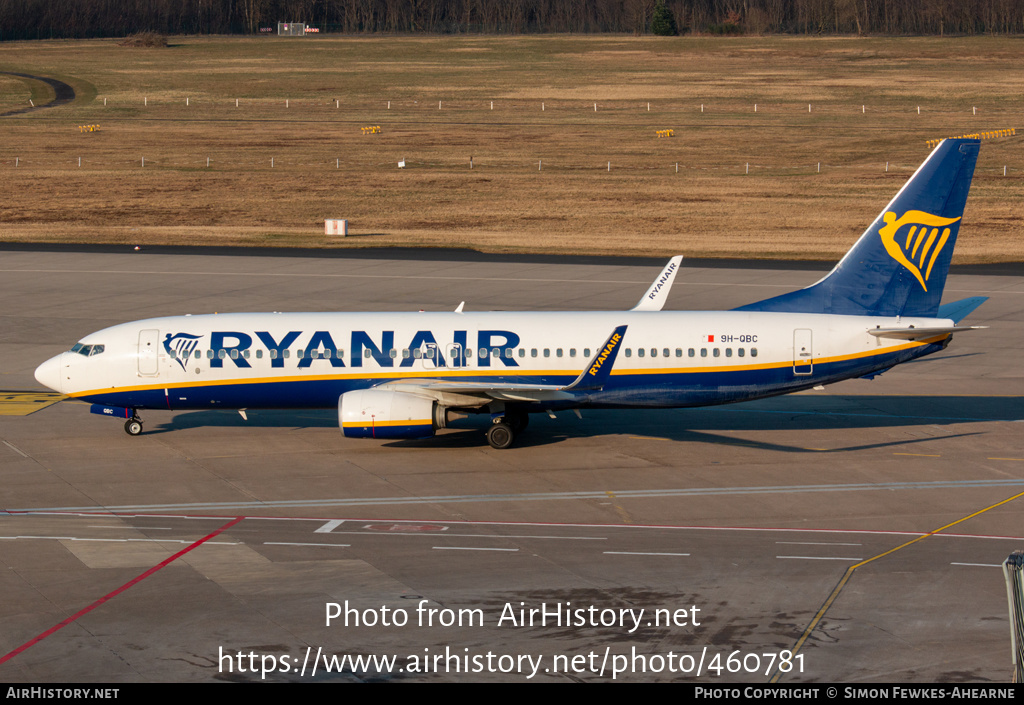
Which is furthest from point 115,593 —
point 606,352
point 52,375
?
point 606,352

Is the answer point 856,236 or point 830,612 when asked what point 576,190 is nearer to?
point 856,236

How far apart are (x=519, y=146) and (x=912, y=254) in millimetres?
86680

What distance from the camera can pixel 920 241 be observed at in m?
37.0

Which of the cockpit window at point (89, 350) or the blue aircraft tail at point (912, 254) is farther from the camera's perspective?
the cockpit window at point (89, 350)

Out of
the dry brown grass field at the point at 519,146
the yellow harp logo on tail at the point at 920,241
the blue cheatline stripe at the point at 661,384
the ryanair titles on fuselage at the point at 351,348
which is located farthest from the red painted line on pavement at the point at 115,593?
the dry brown grass field at the point at 519,146

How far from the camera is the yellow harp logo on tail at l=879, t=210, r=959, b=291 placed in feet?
121

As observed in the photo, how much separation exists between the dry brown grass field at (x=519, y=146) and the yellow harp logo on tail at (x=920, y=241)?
36902 millimetres

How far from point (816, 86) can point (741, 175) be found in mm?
56940

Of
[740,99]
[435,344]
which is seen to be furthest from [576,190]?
[435,344]

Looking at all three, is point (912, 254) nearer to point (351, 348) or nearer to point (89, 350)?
point (351, 348)

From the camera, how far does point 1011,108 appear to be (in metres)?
132

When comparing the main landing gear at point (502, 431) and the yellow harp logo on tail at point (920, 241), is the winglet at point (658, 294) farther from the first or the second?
the yellow harp logo on tail at point (920, 241)

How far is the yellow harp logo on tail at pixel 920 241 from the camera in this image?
3688cm

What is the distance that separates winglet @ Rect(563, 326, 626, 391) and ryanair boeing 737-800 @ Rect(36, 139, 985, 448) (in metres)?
1.10
